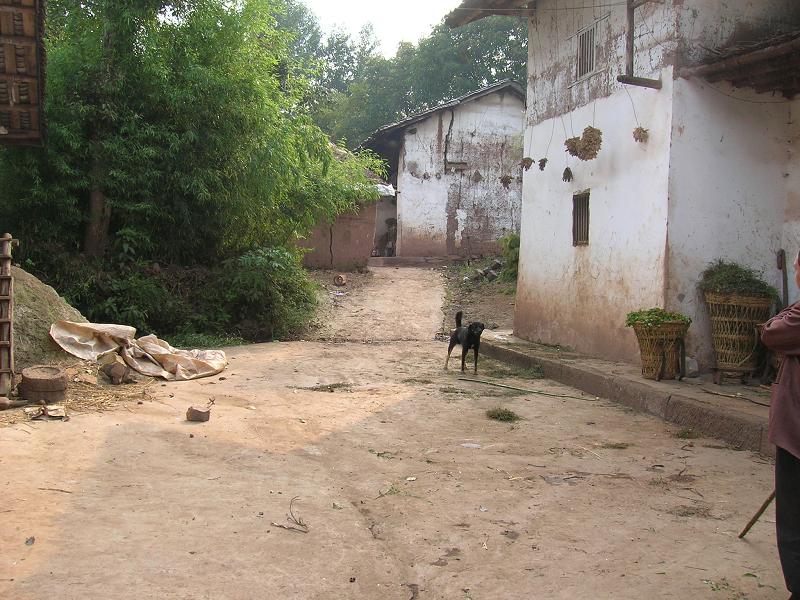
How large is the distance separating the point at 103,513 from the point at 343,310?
11.2m

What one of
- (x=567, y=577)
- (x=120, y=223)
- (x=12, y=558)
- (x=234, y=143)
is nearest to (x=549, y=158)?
(x=234, y=143)

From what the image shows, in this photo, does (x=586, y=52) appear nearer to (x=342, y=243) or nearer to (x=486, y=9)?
(x=486, y=9)

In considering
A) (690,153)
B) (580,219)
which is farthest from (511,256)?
(690,153)

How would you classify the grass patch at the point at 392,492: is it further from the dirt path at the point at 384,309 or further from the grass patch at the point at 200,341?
the dirt path at the point at 384,309

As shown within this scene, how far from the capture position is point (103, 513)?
11.8ft

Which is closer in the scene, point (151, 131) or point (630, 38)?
point (630, 38)

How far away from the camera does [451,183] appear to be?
22703 mm

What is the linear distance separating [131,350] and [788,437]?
23.0 ft

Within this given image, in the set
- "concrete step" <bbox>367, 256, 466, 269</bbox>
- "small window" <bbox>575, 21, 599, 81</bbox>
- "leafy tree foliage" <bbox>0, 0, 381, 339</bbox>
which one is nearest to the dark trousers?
"small window" <bbox>575, 21, 599, 81</bbox>

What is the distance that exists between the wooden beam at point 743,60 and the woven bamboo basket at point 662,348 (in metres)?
2.79

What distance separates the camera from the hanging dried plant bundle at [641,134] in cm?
845

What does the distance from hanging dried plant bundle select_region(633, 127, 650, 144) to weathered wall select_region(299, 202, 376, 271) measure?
10536mm

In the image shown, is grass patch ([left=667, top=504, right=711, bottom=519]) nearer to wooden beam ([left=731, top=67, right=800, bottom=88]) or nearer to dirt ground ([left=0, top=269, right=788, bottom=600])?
dirt ground ([left=0, top=269, right=788, bottom=600])

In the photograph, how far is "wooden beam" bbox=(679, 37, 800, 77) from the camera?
6418 millimetres
